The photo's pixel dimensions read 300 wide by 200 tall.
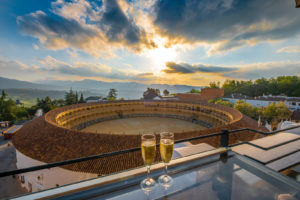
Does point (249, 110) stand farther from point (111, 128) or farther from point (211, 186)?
point (211, 186)

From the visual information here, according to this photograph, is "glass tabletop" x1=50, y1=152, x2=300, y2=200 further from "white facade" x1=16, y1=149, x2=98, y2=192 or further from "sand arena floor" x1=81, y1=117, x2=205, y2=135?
"sand arena floor" x1=81, y1=117, x2=205, y2=135

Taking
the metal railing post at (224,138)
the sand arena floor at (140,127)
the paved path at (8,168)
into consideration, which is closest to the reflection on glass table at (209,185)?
the metal railing post at (224,138)

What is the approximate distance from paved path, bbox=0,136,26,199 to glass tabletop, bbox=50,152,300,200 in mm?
23992

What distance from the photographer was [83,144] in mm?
15422

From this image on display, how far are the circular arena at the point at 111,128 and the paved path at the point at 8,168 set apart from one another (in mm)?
5980

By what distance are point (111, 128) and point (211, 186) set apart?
37.9m

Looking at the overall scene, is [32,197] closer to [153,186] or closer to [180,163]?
[153,186]

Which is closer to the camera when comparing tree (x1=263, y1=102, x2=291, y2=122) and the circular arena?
the circular arena

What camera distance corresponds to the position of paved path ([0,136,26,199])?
1753 cm

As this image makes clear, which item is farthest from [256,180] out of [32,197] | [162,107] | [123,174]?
[162,107]

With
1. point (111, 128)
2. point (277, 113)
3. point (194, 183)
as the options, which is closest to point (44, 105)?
point (111, 128)

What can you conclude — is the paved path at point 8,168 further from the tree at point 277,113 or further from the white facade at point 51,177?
the tree at point 277,113

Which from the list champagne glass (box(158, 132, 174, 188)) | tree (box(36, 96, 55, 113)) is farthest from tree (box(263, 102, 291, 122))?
tree (box(36, 96, 55, 113))

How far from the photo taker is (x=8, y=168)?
71.3ft
